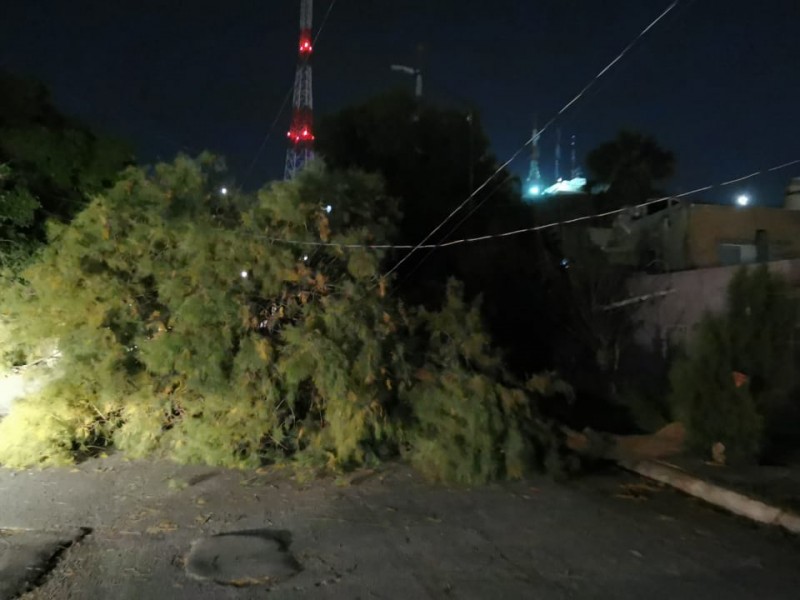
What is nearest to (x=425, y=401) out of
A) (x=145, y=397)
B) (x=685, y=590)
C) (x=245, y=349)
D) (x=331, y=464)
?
(x=331, y=464)

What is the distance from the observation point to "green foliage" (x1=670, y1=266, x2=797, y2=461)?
10.7 metres

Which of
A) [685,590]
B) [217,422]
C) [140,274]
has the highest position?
[140,274]

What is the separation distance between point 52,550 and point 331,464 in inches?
153

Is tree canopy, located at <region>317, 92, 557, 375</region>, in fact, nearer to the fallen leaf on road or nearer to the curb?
the curb

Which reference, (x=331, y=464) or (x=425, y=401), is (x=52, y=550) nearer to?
(x=331, y=464)

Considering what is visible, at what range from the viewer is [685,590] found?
20.7 feet

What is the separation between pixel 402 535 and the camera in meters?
7.79

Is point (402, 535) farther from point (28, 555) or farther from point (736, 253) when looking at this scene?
point (736, 253)

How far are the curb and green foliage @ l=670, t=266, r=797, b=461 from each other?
0.89 meters

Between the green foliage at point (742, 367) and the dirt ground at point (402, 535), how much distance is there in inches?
56.6

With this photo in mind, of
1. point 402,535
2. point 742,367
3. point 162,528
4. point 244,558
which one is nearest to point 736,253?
point 742,367

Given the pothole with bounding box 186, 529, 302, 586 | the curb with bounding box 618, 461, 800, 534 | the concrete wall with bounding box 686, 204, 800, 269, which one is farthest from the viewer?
the concrete wall with bounding box 686, 204, 800, 269

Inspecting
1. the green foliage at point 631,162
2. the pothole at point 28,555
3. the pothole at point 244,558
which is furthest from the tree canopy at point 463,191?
the green foliage at point 631,162

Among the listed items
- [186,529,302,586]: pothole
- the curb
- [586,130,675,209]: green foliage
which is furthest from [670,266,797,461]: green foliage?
[586,130,675,209]: green foliage
